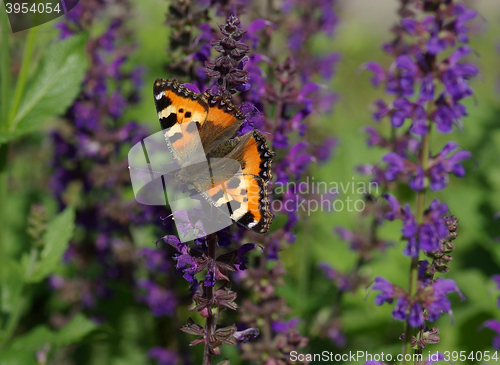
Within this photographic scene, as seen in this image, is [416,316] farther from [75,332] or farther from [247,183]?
[75,332]

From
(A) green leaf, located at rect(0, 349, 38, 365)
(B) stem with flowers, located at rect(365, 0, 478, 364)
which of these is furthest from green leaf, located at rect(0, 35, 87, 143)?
(B) stem with flowers, located at rect(365, 0, 478, 364)

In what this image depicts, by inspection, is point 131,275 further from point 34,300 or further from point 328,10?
point 328,10

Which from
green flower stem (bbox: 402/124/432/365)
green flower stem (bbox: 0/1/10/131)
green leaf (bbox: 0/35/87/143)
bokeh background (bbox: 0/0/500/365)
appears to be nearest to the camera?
green flower stem (bbox: 402/124/432/365)

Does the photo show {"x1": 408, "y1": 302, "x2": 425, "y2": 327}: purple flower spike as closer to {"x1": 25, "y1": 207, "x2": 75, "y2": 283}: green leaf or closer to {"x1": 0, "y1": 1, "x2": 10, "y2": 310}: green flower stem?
{"x1": 25, "y1": 207, "x2": 75, "y2": 283}: green leaf

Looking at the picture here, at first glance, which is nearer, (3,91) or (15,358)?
(15,358)

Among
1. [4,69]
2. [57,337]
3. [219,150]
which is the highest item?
[4,69]

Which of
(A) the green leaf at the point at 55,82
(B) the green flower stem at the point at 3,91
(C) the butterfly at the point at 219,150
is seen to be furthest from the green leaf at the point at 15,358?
(C) the butterfly at the point at 219,150

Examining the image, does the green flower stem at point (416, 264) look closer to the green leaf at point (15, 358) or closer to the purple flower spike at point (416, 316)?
the purple flower spike at point (416, 316)

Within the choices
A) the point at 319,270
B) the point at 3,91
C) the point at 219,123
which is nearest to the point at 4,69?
the point at 3,91
